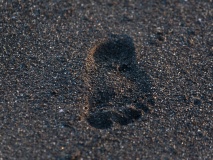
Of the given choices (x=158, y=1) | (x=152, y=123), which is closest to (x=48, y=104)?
(x=152, y=123)

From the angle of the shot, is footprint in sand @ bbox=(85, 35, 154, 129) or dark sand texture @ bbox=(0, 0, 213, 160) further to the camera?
footprint in sand @ bbox=(85, 35, 154, 129)

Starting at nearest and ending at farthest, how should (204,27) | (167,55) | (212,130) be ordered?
(212,130), (167,55), (204,27)

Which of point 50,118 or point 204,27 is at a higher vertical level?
point 204,27

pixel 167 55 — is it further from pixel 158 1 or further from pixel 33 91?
pixel 33 91

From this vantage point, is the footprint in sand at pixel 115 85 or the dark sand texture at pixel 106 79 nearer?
the dark sand texture at pixel 106 79
